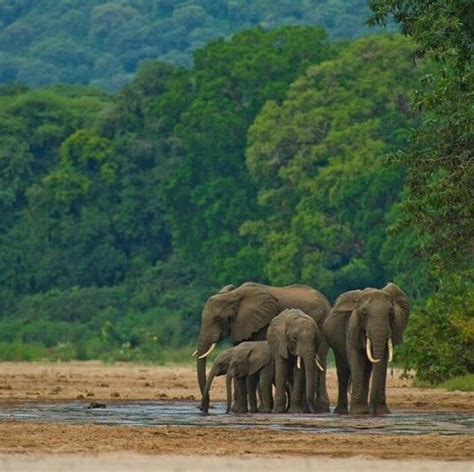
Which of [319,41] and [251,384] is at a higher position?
[319,41]

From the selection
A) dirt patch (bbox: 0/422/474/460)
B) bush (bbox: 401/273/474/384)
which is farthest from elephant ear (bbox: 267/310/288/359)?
bush (bbox: 401/273/474/384)

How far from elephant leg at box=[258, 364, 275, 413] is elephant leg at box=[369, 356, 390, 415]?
168 centimetres

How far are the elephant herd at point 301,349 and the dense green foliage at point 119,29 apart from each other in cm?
10031

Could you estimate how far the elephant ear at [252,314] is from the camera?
33600 mm

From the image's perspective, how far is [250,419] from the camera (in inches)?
1149

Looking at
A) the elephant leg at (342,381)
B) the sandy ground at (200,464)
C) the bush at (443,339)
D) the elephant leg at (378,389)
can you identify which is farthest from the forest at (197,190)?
the sandy ground at (200,464)

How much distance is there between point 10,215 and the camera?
274ft

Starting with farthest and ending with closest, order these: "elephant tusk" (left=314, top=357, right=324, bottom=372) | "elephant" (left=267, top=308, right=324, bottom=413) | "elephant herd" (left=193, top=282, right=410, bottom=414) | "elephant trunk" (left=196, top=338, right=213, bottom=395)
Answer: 1. "elephant trunk" (left=196, top=338, right=213, bottom=395)
2. "elephant tusk" (left=314, top=357, right=324, bottom=372)
3. "elephant" (left=267, top=308, right=324, bottom=413)
4. "elephant herd" (left=193, top=282, right=410, bottom=414)

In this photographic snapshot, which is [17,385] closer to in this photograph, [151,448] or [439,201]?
[439,201]

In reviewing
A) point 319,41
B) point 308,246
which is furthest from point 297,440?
point 319,41

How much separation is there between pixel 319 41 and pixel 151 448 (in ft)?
188

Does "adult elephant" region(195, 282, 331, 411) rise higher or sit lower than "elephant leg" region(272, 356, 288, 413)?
higher

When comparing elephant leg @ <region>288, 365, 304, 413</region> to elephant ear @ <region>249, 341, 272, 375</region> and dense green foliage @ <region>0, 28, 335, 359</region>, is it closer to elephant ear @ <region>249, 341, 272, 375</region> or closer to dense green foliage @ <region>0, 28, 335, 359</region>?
elephant ear @ <region>249, 341, 272, 375</region>

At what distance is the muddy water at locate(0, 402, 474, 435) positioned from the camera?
26.6 meters
